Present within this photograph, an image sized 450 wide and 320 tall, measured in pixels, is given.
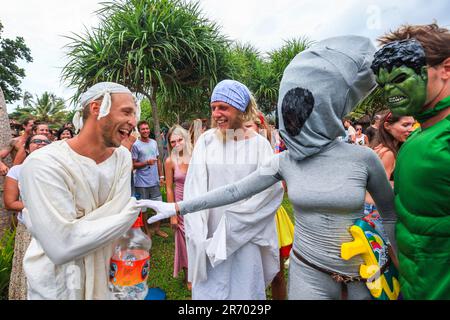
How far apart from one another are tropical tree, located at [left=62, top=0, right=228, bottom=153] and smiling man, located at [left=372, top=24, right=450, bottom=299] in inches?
244

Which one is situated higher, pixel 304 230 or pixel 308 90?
pixel 308 90

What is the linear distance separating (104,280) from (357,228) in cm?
132

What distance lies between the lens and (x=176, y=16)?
7.39 meters

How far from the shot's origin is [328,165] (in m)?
1.50

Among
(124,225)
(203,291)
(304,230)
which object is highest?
(124,225)

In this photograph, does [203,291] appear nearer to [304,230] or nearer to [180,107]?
[304,230]

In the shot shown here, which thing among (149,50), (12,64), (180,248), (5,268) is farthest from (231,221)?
(12,64)

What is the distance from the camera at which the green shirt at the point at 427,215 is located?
1.19 m

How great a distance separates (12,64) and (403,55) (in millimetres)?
38613

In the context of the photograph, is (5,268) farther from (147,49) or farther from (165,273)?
(147,49)

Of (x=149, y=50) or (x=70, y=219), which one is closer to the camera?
(x=70, y=219)

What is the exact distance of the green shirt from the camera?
119 centimetres

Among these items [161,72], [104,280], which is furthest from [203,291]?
[161,72]

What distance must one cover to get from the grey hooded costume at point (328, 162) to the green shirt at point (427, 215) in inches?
8.0
